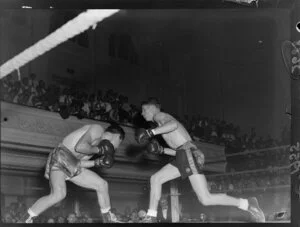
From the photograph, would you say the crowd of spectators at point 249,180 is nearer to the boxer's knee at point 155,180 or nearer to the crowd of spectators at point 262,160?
the crowd of spectators at point 262,160

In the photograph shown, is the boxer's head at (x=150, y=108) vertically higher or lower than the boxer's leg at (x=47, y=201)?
higher

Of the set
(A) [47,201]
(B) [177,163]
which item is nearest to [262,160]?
(B) [177,163]

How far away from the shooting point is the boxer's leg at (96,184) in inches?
122

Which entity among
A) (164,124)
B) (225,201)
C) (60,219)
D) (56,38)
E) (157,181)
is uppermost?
(56,38)

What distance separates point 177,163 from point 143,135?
261 mm

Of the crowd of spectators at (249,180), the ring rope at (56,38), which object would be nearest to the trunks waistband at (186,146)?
the crowd of spectators at (249,180)

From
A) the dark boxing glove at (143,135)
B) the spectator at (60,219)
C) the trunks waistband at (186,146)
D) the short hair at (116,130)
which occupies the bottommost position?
the spectator at (60,219)

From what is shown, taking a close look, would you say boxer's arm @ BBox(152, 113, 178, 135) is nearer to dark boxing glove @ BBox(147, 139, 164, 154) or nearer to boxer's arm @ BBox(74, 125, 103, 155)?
dark boxing glove @ BBox(147, 139, 164, 154)

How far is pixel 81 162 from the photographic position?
315cm

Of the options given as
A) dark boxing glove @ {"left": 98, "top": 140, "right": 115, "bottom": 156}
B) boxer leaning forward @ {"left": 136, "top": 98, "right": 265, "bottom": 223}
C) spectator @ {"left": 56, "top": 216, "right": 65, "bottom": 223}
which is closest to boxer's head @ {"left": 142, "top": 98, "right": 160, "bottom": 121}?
boxer leaning forward @ {"left": 136, "top": 98, "right": 265, "bottom": 223}

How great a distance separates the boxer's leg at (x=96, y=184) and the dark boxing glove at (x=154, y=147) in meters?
0.33

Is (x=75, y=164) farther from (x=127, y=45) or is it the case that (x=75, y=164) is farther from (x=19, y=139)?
(x=127, y=45)

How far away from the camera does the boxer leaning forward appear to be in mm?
3105

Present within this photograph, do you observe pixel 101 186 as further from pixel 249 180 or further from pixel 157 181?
pixel 249 180
